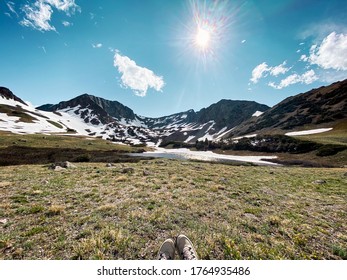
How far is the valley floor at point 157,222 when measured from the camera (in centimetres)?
597

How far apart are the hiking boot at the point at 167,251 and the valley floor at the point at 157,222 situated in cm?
30

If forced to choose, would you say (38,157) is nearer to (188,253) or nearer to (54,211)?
(54,211)

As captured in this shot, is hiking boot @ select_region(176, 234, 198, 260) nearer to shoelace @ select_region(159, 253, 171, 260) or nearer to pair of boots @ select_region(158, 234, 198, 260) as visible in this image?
pair of boots @ select_region(158, 234, 198, 260)

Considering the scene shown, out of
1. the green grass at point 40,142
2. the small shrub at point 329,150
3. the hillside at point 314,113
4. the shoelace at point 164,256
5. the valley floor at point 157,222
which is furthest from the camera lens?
the hillside at point 314,113

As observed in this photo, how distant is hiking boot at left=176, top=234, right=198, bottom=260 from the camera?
19.2 feet

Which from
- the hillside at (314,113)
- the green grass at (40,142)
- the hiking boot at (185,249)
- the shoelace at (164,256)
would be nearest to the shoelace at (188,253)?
the hiking boot at (185,249)

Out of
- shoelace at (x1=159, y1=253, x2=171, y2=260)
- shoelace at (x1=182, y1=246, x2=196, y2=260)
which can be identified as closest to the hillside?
shoelace at (x1=182, y1=246, x2=196, y2=260)

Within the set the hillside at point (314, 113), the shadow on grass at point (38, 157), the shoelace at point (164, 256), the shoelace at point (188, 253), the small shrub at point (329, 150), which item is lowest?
the shadow on grass at point (38, 157)

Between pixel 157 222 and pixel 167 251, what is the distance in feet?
6.92

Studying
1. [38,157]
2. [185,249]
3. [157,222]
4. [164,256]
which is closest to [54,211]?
[157,222]

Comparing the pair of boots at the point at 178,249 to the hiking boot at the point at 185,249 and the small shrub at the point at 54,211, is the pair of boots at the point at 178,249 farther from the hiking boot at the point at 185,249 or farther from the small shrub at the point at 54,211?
the small shrub at the point at 54,211
